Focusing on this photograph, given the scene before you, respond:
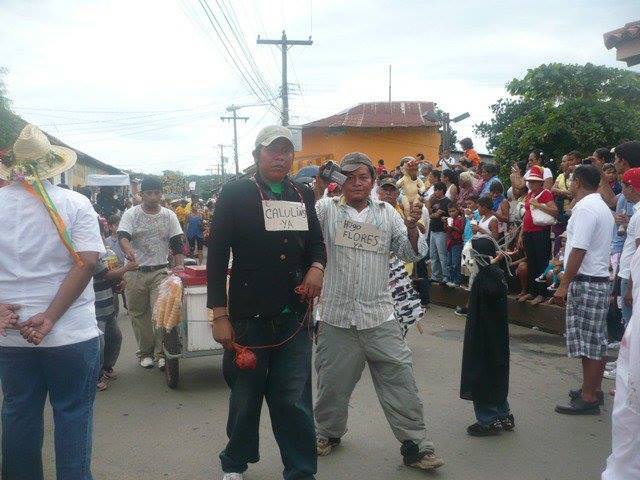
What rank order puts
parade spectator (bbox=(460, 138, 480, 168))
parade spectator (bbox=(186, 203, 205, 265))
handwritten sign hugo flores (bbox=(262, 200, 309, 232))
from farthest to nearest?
parade spectator (bbox=(186, 203, 205, 265)), parade spectator (bbox=(460, 138, 480, 168)), handwritten sign hugo flores (bbox=(262, 200, 309, 232))

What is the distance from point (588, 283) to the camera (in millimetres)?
5406

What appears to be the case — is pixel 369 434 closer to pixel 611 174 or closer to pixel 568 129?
pixel 611 174

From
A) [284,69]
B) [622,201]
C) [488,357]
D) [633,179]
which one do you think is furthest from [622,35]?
[284,69]

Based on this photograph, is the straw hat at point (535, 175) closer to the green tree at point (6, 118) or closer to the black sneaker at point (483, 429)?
the black sneaker at point (483, 429)

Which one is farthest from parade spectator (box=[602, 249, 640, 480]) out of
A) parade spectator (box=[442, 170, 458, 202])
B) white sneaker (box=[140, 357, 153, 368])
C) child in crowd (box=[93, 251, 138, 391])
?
parade spectator (box=[442, 170, 458, 202])

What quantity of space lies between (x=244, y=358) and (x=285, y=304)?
1.20ft

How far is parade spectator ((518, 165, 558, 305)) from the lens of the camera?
30.3 ft

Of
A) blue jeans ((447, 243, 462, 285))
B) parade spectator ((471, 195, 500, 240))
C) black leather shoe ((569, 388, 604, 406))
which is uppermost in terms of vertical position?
parade spectator ((471, 195, 500, 240))

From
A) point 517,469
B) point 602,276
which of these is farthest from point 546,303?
point 517,469

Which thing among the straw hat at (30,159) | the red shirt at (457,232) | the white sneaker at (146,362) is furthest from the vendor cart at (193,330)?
the red shirt at (457,232)

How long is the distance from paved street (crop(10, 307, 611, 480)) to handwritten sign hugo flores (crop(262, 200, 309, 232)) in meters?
1.64

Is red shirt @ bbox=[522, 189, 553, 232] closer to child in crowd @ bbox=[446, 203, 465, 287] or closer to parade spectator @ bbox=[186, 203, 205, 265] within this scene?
child in crowd @ bbox=[446, 203, 465, 287]

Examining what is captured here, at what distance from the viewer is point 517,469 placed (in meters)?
4.39

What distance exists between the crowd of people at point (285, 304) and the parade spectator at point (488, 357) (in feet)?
0.03
